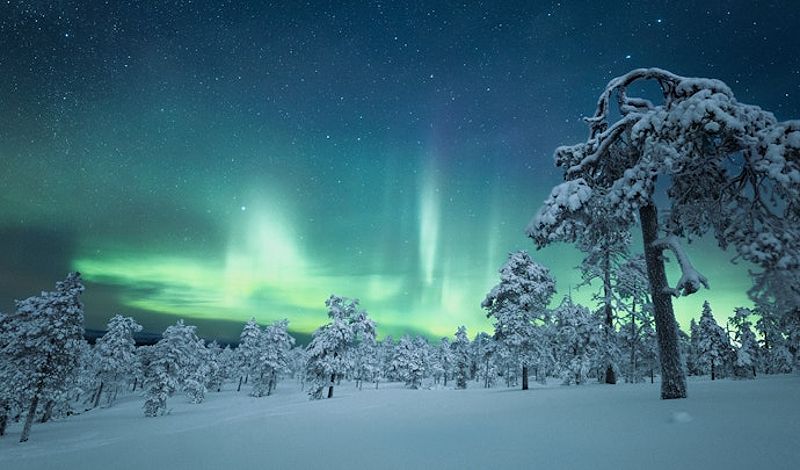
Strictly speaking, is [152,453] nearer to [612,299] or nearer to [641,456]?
[641,456]

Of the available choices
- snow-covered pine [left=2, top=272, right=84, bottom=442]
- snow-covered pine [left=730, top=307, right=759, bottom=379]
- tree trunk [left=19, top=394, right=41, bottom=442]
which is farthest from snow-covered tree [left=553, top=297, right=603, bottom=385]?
tree trunk [left=19, top=394, right=41, bottom=442]

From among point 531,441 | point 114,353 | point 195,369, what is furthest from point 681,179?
point 195,369

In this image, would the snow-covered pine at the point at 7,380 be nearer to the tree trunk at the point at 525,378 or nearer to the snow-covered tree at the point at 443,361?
the tree trunk at the point at 525,378

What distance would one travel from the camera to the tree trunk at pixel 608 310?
70.9ft

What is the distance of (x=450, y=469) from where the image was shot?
570cm

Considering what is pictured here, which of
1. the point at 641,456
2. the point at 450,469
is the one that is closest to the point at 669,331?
the point at 641,456

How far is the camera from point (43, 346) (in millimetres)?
30484

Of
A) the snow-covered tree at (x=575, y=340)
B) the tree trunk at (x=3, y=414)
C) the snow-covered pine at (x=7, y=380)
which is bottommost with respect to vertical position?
the tree trunk at (x=3, y=414)

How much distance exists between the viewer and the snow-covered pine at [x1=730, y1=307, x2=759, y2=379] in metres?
49.7

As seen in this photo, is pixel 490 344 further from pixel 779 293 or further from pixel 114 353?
pixel 114 353

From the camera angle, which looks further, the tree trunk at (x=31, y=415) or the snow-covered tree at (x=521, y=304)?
the tree trunk at (x=31, y=415)

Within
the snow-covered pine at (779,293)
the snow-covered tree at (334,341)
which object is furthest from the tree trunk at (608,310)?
the snow-covered tree at (334,341)

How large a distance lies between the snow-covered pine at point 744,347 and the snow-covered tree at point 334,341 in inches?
1981

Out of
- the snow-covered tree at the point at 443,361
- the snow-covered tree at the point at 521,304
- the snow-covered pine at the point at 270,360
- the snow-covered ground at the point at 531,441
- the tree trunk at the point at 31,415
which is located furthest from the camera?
the snow-covered tree at the point at 443,361
